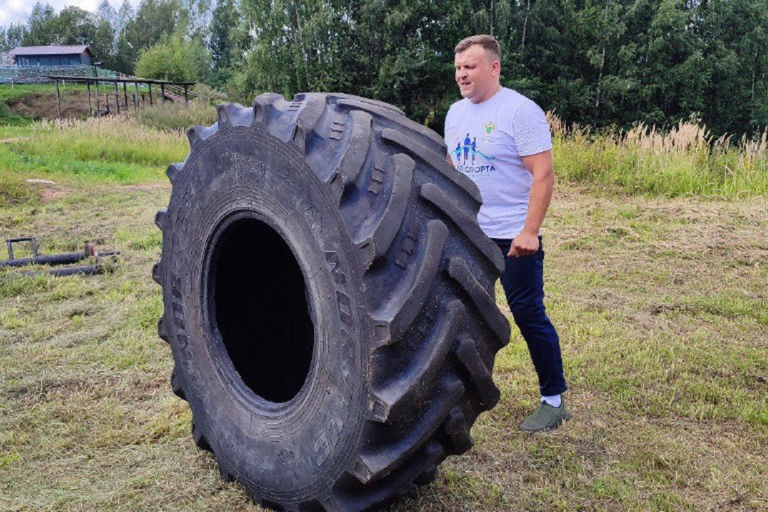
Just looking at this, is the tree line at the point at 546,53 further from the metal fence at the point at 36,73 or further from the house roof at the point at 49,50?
the house roof at the point at 49,50

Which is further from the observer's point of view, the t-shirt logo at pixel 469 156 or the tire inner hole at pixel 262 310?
the t-shirt logo at pixel 469 156

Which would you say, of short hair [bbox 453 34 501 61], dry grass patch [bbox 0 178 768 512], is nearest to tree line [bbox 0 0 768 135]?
dry grass patch [bbox 0 178 768 512]

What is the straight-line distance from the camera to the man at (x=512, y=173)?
3182 millimetres

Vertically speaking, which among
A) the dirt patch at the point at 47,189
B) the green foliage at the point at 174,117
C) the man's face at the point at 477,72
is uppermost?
the man's face at the point at 477,72

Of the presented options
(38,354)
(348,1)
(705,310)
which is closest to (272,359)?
(38,354)

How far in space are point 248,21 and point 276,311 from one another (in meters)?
37.8

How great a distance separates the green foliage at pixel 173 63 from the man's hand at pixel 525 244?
62.0m

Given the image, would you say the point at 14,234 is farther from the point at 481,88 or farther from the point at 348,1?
the point at 348,1

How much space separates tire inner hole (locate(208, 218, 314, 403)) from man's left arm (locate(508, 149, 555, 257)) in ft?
3.44

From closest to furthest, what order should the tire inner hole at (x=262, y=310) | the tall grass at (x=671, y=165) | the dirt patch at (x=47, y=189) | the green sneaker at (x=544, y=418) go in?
the tire inner hole at (x=262, y=310) < the green sneaker at (x=544, y=418) < the tall grass at (x=671, y=165) < the dirt patch at (x=47, y=189)

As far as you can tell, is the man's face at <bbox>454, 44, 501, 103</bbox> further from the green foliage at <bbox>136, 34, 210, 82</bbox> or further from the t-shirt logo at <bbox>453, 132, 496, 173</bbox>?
the green foliage at <bbox>136, 34, 210, 82</bbox>

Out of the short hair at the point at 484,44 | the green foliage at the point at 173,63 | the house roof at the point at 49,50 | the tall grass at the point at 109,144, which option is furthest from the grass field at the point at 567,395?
the house roof at the point at 49,50

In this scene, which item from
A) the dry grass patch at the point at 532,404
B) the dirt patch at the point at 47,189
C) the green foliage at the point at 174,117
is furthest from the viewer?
the green foliage at the point at 174,117

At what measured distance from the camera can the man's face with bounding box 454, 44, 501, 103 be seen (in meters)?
3.25
